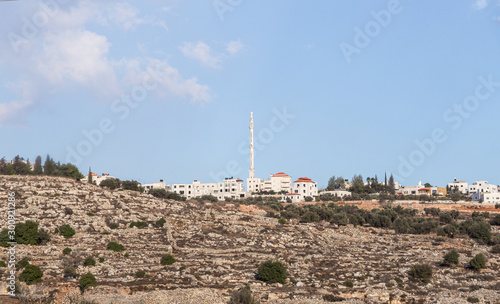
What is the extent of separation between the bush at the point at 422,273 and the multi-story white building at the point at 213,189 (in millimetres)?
91528

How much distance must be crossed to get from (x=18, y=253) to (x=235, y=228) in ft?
75.2

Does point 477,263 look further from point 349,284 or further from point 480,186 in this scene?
point 480,186

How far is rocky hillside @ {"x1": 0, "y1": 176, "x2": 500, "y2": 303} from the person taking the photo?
31984 millimetres

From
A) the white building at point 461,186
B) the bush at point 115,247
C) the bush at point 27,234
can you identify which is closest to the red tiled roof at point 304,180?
the white building at point 461,186

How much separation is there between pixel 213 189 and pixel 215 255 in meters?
87.4

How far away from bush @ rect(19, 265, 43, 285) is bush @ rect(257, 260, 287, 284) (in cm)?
1482

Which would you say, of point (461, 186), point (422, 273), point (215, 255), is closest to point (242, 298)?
point (215, 255)

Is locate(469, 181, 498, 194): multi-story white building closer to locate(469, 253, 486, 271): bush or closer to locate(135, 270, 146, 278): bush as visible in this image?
locate(469, 253, 486, 271): bush

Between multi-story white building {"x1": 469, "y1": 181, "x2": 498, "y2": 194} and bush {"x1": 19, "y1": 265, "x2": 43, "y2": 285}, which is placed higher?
multi-story white building {"x1": 469, "y1": 181, "x2": 498, "y2": 194}

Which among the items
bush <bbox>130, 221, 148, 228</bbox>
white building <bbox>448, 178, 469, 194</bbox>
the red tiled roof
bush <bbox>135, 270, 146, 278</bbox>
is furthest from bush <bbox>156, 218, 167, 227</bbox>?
white building <bbox>448, 178, 469, 194</bbox>

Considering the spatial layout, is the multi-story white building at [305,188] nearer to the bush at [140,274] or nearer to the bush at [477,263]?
the bush at [477,263]

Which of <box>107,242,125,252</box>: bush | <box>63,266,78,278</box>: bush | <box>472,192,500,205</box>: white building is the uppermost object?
<box>472,192,500,205</box>: white building

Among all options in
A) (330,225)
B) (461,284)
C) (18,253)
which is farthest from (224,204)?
(461,284)

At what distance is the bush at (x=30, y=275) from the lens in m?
32.2
